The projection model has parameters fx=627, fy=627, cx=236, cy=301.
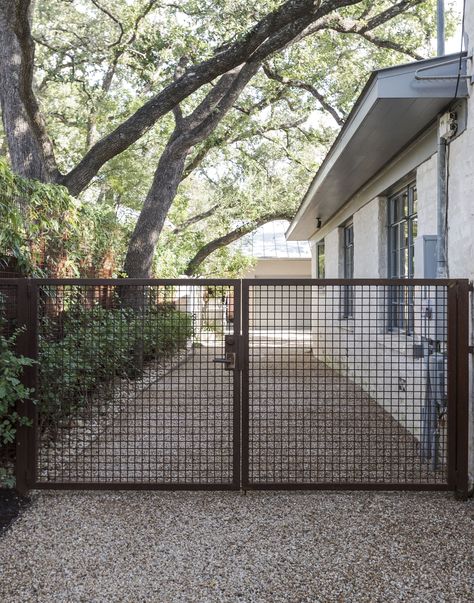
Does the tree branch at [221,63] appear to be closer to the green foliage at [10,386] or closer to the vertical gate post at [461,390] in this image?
the vertical gate post at [461,390]

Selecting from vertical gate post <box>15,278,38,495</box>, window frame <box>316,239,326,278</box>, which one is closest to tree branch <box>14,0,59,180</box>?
vertical gate post <box>15,278,38,495</box>

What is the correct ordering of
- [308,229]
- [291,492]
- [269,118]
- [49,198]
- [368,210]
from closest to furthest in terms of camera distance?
[291,492] < [49,198] < [368,210] < [308,229] < [269,118]

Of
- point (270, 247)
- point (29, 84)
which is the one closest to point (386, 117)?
point (29, 84)

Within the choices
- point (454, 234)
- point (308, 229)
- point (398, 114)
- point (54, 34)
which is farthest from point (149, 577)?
point (54, 34)

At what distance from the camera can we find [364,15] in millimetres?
11859

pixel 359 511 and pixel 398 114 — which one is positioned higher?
pixel 398 114

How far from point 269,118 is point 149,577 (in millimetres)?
16773

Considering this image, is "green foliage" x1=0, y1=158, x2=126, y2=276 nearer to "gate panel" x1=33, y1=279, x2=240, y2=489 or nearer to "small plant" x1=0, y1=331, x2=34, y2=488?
"gate panel" x1=33, y1=279, x2=240, y2=489

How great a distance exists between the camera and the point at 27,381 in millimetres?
4457

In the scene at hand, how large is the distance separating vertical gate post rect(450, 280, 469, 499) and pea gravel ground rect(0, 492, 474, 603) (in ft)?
0.67

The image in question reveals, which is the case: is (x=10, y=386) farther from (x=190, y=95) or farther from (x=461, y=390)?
(x=190, y=95)

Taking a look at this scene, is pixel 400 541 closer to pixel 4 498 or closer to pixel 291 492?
pixel 291 492

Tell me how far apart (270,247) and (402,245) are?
1989 cm

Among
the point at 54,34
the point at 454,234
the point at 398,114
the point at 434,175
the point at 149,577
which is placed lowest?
the point at 149,577
